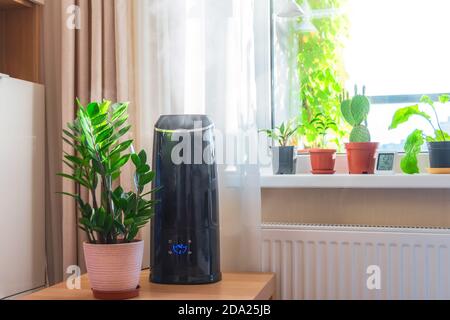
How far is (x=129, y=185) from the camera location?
189 centimetres

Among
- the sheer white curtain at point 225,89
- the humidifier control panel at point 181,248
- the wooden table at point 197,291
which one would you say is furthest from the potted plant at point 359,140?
the humidifier control panel at point 181,248

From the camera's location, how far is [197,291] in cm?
151

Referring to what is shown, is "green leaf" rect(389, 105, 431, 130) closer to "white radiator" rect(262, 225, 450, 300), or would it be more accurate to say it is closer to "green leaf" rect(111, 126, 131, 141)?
"white radiator" rect(262, 225, 450, 300)

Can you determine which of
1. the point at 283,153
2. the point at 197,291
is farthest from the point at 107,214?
the point at 283,153

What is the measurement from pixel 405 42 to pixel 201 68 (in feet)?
2.32

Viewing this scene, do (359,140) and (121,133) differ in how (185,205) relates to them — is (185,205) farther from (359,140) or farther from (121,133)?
(359,140)

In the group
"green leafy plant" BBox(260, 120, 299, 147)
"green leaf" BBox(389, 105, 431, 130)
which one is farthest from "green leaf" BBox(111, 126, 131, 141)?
"green leaf" BBox(389, 105, 431, 130)

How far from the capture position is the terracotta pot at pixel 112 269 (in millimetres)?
1420

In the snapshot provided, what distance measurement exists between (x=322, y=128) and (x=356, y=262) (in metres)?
0.49

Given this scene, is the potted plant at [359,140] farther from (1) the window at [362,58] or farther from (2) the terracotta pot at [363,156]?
(1) the window at [362,58]

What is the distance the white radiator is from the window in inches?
15.5

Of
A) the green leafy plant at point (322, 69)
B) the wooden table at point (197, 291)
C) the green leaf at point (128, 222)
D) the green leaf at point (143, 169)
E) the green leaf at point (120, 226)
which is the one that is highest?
the green leafy plant at point (322, 69)
